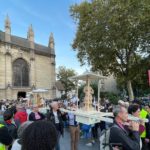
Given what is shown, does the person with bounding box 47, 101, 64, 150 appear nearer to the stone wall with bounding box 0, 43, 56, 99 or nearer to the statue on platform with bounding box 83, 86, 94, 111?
the statue on platform with bounding box 83, 86, 94, 111

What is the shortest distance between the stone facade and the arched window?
19.6 inches

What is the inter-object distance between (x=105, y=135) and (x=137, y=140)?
0.48 meters

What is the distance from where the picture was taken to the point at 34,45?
56.6 metres

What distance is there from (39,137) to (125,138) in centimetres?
184

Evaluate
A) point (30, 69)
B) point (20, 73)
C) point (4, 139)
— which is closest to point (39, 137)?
point (4, 139)

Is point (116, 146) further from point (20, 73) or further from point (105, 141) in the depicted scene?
point (20, 73)

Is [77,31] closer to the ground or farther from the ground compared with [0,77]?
farther from the ground

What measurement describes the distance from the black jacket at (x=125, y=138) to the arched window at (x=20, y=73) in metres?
47.4

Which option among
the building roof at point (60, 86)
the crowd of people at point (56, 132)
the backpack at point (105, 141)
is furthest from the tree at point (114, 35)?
the building roof at point (60, 86)

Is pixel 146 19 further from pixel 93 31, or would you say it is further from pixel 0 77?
pixel 0 77

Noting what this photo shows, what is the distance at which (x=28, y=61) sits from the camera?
175 ft

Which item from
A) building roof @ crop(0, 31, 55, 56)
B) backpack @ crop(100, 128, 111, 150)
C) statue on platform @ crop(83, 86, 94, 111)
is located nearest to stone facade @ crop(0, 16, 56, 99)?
building roof @ crop(0, 31, 55, 56)

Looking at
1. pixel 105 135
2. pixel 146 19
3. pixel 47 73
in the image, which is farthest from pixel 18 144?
pixel 47 73

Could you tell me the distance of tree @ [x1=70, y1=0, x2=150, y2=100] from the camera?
2867 cm
